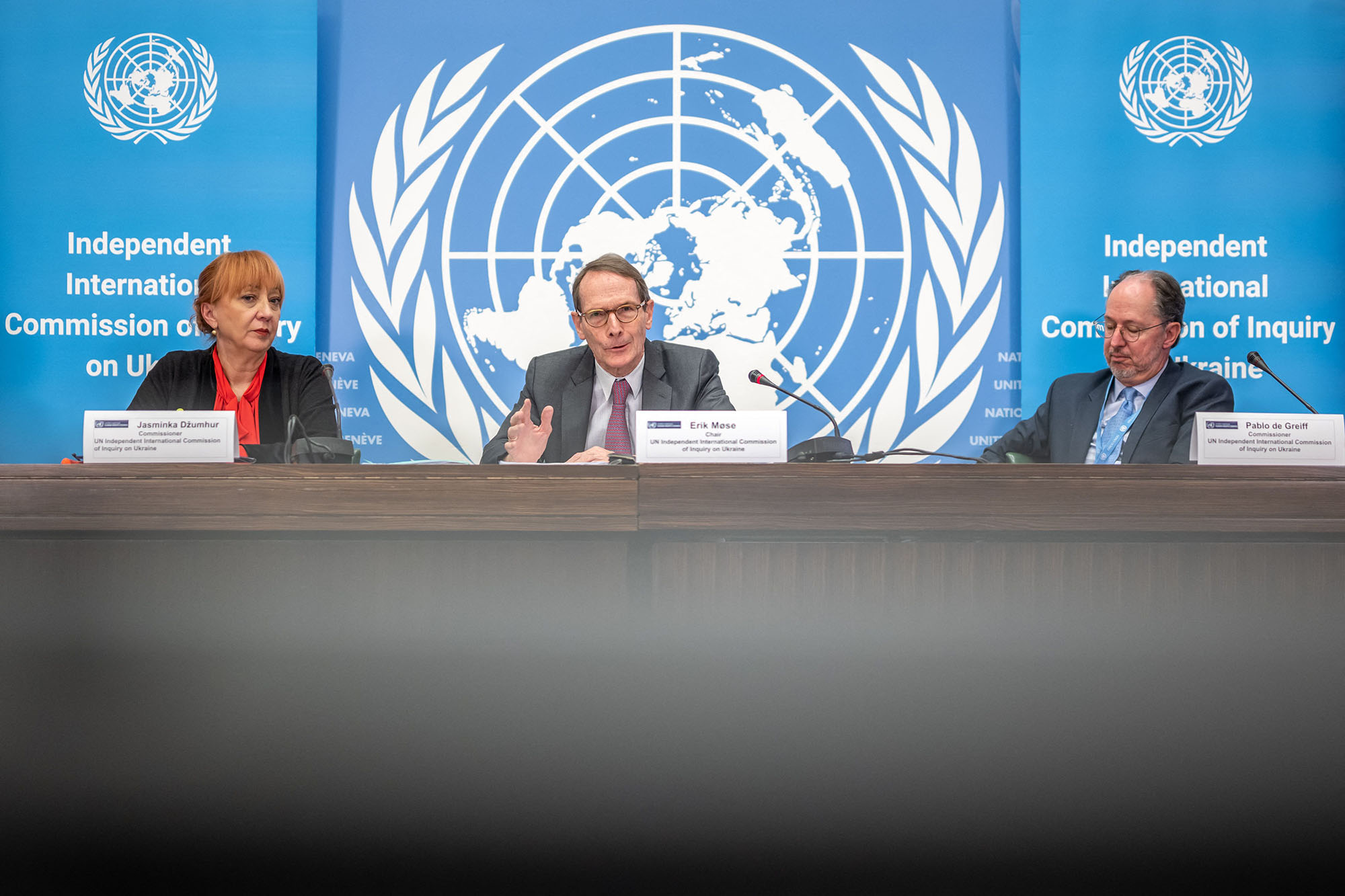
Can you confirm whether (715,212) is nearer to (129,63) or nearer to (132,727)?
(129,63)

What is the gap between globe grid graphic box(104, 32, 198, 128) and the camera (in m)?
3.13

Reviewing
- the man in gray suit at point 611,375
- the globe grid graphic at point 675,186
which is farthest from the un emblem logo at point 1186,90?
the man in gray suit at point 611,375

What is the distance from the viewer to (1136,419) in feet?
7.75

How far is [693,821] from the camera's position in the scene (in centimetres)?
117

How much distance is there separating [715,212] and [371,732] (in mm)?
2374

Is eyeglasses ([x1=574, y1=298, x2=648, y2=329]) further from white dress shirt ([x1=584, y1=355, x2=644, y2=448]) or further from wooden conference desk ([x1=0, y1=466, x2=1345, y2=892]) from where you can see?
wooden conference desk ([x1=0, y1=466, x2=1345, y2=892])

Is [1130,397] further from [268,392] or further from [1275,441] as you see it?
[268,392]

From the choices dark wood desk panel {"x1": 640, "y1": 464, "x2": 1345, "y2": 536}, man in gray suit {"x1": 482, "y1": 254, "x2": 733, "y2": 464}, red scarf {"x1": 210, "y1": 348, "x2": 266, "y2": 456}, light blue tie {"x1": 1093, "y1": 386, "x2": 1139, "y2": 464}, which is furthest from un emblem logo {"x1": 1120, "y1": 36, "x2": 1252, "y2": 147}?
red scarf {"x1": 210, "y1": 348, "x2": 266, "y2": 456}

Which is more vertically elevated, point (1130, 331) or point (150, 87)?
point (150, 87)

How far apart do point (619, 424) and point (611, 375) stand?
155 mm

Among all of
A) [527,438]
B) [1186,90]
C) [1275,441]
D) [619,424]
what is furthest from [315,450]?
[1186,90]

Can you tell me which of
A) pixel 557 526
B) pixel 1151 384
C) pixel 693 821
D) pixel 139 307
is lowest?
pixel 693 821

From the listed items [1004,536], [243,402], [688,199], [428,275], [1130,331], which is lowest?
[1004,536]

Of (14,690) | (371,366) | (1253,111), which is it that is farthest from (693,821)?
(1253,111)
